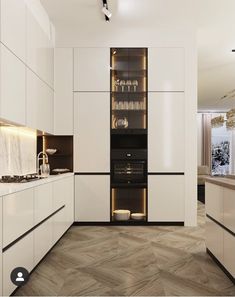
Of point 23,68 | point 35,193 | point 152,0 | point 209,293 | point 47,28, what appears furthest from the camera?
point 47,28

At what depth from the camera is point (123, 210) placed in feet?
18.4

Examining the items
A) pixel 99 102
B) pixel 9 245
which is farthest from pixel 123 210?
pixel 9 245

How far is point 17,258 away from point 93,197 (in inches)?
111

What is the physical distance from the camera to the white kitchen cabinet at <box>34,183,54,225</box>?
10.5 feet

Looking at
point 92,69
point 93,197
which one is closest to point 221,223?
point 93,197

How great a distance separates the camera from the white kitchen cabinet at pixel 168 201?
17.8ft

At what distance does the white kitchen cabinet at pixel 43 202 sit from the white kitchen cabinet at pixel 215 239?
1.68 m

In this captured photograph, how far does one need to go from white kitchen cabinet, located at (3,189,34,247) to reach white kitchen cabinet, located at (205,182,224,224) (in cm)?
170

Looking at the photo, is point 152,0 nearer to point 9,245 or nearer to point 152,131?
point 152,131

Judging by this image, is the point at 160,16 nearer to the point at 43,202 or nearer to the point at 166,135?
the point at 166,135

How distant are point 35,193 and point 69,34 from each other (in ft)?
10.5

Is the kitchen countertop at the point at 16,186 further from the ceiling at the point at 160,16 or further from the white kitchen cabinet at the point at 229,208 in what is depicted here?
the ceiling at the point at 160,16

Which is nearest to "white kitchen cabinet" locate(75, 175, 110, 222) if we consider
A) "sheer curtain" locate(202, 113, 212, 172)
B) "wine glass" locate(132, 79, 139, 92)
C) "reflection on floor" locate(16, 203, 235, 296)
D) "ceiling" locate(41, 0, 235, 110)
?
"reflection on floor" locate(16, 203, 235, 296)

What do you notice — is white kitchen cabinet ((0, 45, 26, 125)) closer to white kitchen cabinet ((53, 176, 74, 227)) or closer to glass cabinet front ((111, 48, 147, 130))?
white kitchen cabinet ((53, 176, 74, 227))
